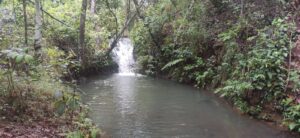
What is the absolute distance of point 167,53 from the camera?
15.8 m

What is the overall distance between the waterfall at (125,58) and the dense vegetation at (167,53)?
643 mm

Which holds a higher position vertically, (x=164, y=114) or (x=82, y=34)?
(x=82, y=34)

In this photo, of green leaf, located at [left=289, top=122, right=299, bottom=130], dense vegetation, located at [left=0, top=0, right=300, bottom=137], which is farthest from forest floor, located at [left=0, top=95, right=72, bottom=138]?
green leaf, located at [left=289, top=122, right=299, bottom=130]

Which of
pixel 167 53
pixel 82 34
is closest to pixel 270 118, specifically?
pixel 167 53

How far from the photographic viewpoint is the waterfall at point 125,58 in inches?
→ 741

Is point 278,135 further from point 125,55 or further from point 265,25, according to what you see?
point 125,55

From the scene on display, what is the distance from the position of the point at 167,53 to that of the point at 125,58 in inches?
207

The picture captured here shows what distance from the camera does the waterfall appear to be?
1881 centimetres

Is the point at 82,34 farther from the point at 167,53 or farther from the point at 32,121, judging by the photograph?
the point at 32,121

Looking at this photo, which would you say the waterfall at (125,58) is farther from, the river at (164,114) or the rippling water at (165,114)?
the rippling water at (165,114)

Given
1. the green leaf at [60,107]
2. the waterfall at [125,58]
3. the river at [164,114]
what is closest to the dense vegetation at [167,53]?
the green leaf at [60,107]

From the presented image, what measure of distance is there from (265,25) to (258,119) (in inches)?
135

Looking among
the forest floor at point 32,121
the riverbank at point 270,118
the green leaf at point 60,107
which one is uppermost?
the green leaf at point 60,107

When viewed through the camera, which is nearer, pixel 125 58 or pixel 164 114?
pixel 164 114
